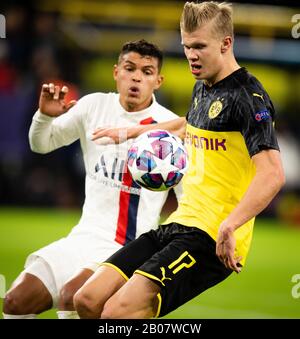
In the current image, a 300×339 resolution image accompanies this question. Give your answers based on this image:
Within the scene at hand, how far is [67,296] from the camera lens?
563 centimetres

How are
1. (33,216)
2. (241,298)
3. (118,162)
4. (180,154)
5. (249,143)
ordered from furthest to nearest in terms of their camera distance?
(33,216) < (241,298) < (118,162) < (180,154) < (249,143)

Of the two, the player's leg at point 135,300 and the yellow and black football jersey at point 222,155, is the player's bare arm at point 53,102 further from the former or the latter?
Result: the player's leg at point 135,300

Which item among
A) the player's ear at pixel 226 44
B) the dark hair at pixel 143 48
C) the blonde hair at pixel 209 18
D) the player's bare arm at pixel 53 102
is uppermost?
the blonde hair at pixel 209 18

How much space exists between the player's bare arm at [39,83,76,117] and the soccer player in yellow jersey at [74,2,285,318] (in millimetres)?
1005

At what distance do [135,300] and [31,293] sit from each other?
3.63 ft

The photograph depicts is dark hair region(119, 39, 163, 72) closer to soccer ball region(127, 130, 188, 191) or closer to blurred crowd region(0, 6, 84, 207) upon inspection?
soccer ball region(127, 130, 188, 191)

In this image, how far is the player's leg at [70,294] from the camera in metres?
5.64

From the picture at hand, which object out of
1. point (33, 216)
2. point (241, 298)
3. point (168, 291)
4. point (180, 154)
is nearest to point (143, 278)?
point (168, 291)

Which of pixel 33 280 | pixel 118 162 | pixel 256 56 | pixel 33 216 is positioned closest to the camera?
pixel 33 280

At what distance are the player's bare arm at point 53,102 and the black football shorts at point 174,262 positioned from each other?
1.18 m

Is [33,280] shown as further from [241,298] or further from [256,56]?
[256,56]

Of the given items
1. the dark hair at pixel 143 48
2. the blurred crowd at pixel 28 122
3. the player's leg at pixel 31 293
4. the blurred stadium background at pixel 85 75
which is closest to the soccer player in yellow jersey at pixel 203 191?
the player's leg at pixel 31 293

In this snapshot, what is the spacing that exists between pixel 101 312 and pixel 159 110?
5.94ft
